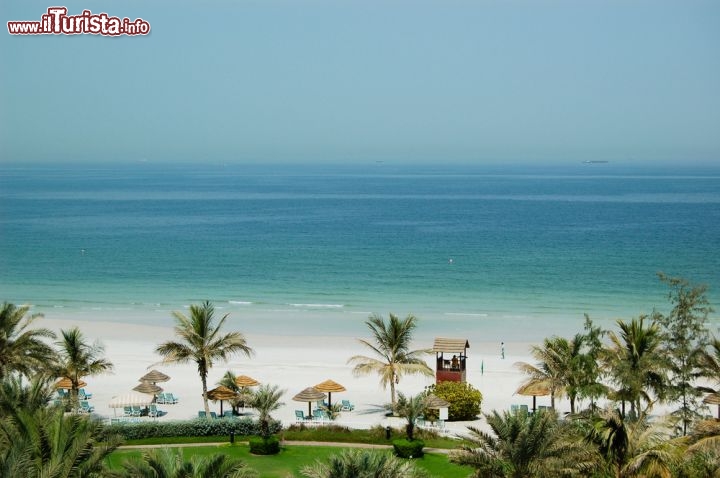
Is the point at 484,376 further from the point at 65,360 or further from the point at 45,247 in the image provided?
the point at 45,247

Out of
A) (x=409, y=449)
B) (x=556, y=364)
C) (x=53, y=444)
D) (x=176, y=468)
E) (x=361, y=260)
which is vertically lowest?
(x=409, y=449)

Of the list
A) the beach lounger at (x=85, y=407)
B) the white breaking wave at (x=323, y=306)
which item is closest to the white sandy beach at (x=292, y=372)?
the beach lounger at (x=85, y=407)

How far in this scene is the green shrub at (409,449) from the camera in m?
23.5

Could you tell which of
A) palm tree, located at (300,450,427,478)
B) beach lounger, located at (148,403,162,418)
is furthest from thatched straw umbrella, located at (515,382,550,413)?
palm tree, located at (300,450,427,478)

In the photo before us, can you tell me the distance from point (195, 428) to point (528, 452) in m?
12.4

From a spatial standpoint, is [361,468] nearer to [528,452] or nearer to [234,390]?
[528,452]


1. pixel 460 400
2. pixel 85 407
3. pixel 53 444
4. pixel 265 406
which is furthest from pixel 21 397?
pixel 460 400

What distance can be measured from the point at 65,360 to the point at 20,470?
16.1 m

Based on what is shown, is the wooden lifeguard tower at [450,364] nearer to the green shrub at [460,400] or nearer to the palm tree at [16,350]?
the green shrub at [460,400]

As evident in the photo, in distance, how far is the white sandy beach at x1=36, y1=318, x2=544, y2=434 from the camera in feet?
99.2

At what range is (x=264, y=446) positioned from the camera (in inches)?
938

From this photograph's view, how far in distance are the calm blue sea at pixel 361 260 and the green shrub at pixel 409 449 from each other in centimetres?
2095

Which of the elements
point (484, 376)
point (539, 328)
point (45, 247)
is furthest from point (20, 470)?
point (45, 247)

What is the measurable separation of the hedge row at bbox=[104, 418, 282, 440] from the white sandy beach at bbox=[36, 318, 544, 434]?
3.32 m
